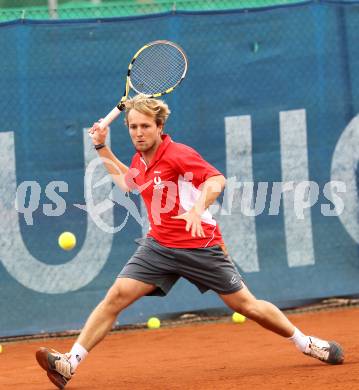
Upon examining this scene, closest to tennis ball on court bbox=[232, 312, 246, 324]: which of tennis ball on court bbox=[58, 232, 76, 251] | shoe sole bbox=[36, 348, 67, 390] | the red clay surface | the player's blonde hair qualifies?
the red clay surface

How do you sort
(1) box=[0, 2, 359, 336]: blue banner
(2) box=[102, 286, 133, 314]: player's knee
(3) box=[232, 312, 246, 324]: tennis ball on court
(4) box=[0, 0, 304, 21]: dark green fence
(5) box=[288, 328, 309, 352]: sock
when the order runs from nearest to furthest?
(2) box=[102, 286, 133, 314]: player's knee → (5) box=[288, 328, 309, 352]: sock → (1) box=[0, 2, 359, 336]: blue banner → (4) box=[0, 0, 304, 21]: dark green fence → (3) box=[232, 312, 246, 324]: tennis ball on court

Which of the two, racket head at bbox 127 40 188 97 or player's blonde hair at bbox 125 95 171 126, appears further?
racket head at bbox 127 40 188 97

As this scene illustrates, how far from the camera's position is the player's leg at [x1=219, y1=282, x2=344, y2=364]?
552 cm

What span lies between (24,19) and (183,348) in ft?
8.83

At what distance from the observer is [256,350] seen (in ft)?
22.2

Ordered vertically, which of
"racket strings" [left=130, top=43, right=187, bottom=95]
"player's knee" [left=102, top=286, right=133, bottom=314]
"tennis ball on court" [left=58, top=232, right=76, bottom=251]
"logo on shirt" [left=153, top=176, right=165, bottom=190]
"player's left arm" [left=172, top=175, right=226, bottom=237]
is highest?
"racket strings" [left=130, top=43, right=187, bottom=95]

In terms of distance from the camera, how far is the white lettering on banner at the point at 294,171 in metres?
8.08

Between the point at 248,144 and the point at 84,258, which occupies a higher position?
the point at 248,144

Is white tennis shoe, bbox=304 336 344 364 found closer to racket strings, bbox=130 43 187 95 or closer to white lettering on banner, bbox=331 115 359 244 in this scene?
racket strings, bbox=130 43 187 95

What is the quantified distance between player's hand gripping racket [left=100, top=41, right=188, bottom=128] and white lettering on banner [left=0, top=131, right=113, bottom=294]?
165 cm

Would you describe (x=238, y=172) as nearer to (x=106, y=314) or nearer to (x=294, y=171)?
(x=294, y=171)

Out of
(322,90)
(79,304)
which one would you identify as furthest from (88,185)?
(322,90)

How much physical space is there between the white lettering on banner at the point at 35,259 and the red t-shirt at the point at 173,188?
86.9 inches

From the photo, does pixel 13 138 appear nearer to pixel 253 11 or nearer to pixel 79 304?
pixel 79 304
